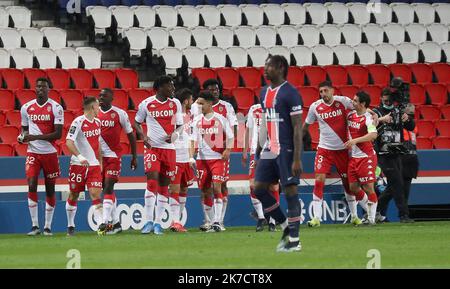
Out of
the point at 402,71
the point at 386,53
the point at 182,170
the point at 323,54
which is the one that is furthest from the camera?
the point at 386,53

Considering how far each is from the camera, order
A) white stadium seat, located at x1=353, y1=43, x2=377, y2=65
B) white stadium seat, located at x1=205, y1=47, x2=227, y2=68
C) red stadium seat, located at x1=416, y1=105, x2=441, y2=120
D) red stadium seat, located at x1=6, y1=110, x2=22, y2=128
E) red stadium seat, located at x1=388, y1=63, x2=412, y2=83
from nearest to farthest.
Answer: red stadium seat, located at x1=6, y1=110, x2=22, y2=128 < red stadium seat, located at x1=416, y1=105, x2=441, y2=120 < white stadium seat, located at x1=205, y1=47, x2=227, y2=68 < red stadium seat, located at x1=388, y1=63, x2=412, y2=83 < white stadium seat, located at x1=353, y1=43, x2=377, y2=65

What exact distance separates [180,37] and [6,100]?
5.53 meters

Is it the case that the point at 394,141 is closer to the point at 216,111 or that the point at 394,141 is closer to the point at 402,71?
the point at 216,111

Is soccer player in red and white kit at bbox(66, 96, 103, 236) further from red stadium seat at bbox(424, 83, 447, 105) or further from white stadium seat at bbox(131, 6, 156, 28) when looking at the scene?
red stadium seat at bbox(424, 83, 447, 105)

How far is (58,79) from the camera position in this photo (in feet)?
87.2

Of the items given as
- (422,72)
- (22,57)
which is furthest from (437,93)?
(22,57)

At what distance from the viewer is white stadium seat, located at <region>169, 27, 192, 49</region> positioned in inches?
1149

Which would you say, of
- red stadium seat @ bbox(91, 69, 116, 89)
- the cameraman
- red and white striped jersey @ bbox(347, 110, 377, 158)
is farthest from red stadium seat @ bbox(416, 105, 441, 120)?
red stadium seat @ bbox(91, 69, 116, 89)

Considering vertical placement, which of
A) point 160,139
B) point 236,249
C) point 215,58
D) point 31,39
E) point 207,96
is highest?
point 31,39

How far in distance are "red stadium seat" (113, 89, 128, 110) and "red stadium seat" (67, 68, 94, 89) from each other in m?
0.88

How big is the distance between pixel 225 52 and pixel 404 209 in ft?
27.8

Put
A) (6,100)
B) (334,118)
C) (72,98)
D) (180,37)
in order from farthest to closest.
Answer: (180,37)
(72,98)
(6,100)
(334,118)
